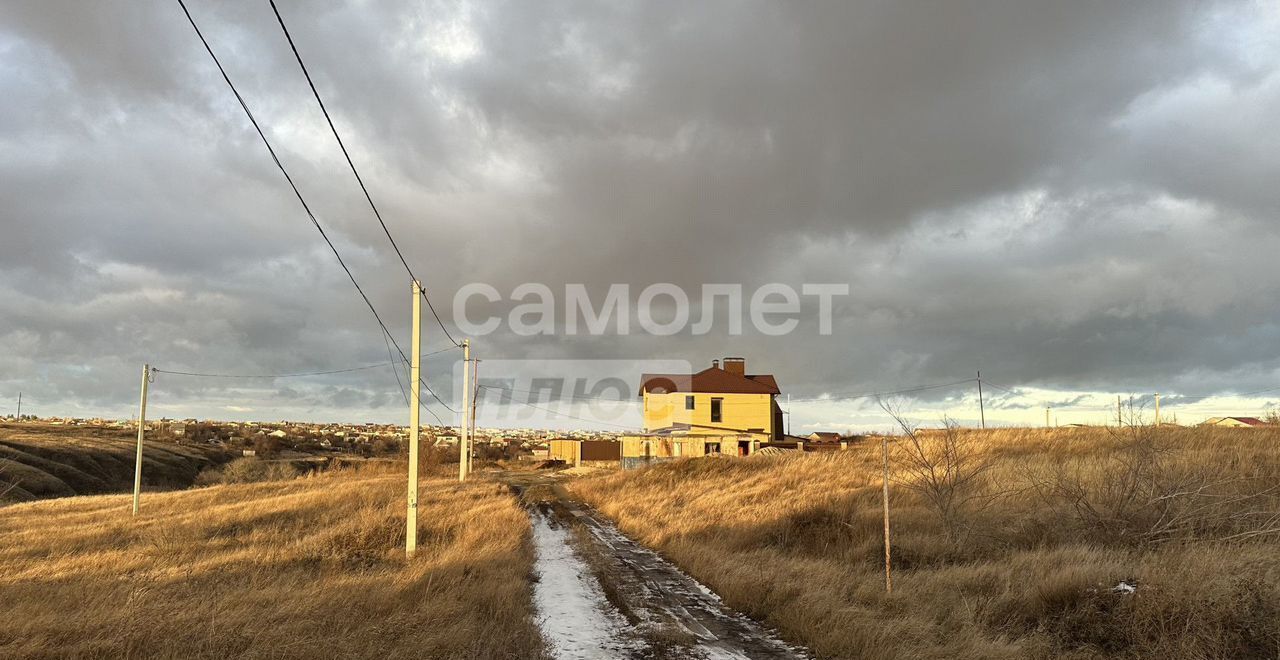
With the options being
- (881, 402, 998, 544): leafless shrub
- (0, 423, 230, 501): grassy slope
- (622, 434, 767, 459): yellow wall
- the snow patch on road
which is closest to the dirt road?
the snow patch on road

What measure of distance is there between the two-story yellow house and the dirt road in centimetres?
2893

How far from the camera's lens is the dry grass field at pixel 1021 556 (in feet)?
26.3

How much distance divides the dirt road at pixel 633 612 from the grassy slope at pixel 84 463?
42011 mm

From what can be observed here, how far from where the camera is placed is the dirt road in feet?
27.8

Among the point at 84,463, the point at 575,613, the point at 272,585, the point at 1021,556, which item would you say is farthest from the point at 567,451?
the point at 1021,556

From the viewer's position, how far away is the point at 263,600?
9430 millimetres

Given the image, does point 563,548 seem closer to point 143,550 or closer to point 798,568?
point 798,568

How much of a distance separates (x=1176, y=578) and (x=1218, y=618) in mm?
1075

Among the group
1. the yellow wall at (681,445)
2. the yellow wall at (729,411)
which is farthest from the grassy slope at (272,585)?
the yellow wall at (729,411)

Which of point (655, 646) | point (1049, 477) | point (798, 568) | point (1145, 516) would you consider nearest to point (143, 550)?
point (655, 646)

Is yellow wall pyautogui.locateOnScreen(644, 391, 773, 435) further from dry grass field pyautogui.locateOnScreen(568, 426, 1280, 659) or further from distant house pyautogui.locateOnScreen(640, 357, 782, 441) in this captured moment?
dry grass field pyautogui.locateOnScreen(568, 426, 1280, 659)

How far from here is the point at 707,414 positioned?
49500 millimetres

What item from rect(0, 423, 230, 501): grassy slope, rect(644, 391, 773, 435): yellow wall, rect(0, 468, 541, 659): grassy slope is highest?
rect(644, 391, 773, 435): yellow wall

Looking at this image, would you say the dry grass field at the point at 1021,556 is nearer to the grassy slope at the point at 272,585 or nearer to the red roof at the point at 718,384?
the grassy slope at the point at 272,585
